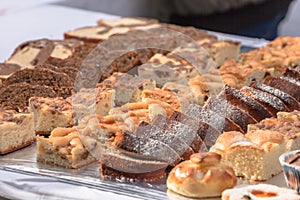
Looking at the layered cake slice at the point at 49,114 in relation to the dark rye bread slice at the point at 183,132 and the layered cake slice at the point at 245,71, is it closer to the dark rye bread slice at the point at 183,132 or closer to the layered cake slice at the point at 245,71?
the dark rye bread slice at the point at 183,132

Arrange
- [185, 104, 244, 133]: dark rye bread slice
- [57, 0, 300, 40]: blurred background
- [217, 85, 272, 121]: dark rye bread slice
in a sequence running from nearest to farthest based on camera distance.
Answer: [185, 104, 244, 133]: dark rye bread slice → [217, 85, 272, 121]: dark rye bread slice → [57, 0, 300, 40]: blurred background

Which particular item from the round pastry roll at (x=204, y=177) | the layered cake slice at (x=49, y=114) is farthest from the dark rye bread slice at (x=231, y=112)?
the layered cake slice at (x=49, y=114)

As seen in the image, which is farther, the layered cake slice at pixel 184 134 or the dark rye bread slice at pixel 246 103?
the dark rye bread slice at pixel 246 103

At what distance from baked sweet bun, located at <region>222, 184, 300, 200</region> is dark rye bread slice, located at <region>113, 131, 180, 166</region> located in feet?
1.61

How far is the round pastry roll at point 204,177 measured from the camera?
3408 mm

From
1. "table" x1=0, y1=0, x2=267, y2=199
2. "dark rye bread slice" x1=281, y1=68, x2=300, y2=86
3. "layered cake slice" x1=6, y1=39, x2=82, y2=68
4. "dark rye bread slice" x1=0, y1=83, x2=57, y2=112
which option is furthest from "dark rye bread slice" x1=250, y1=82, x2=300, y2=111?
"table" x1=0, y1=0, x2=267, y2=199

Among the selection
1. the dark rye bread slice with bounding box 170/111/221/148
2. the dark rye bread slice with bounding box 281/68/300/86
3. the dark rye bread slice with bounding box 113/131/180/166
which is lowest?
the dark rye bread slice with bounding box 113/131/180/166

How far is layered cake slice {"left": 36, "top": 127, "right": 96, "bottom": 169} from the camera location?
12.6 ft

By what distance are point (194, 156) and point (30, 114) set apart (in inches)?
41.1

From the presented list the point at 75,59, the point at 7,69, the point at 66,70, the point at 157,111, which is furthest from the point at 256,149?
the point at 7,69

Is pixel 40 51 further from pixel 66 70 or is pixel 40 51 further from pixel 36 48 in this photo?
pixel 66 70

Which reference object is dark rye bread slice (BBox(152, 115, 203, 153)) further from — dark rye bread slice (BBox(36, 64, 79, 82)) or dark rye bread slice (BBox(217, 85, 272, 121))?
dark rye bread slice (BBox(36, 64, 79, 82))

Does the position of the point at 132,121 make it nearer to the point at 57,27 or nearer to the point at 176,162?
the point at 176,162

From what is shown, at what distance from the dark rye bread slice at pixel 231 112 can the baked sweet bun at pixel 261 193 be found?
81cm
